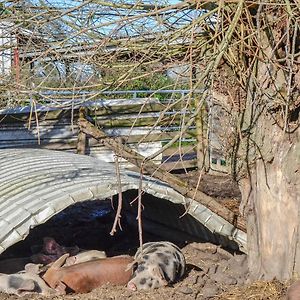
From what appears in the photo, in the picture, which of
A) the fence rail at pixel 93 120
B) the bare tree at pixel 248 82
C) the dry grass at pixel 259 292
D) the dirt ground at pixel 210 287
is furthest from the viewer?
the fence rail at pixel 93 120

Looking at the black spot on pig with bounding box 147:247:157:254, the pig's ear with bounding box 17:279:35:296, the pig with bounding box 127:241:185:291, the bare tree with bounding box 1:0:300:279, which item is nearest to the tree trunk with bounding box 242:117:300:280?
the bare tree with bounding box 1:0:300:279

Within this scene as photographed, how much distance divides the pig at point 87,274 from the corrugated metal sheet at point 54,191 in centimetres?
53

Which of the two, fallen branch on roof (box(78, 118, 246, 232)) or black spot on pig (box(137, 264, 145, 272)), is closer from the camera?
black spot on pig (box(137, 264, 145, 272))

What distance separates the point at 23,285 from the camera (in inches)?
225

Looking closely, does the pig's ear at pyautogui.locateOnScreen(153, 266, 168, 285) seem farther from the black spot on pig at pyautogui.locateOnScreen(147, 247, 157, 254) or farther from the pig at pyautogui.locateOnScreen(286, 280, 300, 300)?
the pig at pyautogui.locateOnScreen(286, 280, 300, 300)

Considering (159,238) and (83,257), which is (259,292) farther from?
(159,238)

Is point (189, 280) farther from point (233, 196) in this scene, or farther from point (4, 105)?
point (4, 105)

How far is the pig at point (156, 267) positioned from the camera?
596cm

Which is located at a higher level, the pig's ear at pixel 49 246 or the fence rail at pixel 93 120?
the fence rail at pixel 93 120

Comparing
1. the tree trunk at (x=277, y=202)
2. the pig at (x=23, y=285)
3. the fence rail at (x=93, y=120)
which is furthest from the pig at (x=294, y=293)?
the fence rail at (x=93, y=120)

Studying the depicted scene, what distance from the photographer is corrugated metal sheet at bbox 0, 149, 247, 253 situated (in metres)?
5.80

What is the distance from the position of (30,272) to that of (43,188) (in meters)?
0.81

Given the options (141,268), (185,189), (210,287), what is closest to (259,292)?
(210,287)

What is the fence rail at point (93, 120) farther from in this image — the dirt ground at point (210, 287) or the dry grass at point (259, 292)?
the dry grass at point (259, 292)
